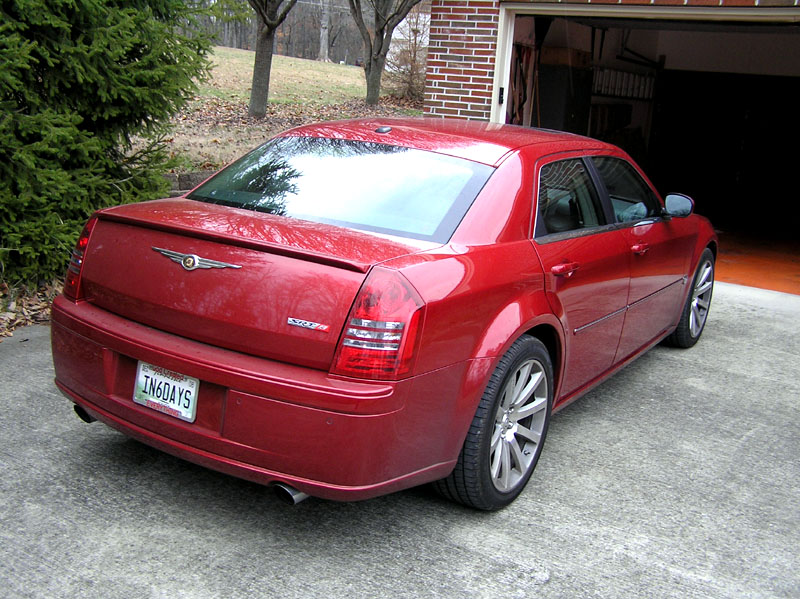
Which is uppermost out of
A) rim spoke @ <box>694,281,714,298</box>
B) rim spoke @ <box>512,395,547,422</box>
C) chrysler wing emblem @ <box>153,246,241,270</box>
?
chrysler wing emblem @ <box>153,246,241,270</box>

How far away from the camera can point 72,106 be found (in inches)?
235

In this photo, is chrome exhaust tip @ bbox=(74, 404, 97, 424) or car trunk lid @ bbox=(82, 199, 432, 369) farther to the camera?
chrome exhaust tip @ bbox=(74, 404, 97, 424)

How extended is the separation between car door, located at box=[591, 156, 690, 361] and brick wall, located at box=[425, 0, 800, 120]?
420cm

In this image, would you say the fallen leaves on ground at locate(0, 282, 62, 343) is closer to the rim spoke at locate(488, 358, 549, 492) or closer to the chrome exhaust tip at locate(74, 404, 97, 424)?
the chrome exhaust tip at locate(74, 404, 97, 424)

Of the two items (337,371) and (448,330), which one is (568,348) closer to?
(448,330)

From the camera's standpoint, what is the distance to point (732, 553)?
10.7 ft

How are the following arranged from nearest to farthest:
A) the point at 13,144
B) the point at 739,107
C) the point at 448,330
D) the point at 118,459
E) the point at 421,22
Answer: the point at 448,330
the point at 118,459
the point at 13,144
the point at 739,107
the point at 421,22

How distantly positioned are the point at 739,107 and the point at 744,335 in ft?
43.1

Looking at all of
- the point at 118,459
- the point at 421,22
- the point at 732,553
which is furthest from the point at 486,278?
the point at 421,22

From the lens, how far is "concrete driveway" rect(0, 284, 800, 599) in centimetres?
286

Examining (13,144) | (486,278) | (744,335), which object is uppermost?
(13,144)

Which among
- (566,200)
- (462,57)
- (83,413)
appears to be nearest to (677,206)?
(566,200)

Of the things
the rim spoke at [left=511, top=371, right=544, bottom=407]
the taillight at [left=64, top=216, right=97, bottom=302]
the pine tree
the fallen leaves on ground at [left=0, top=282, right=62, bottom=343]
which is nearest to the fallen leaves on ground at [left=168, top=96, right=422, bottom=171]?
the pine tree

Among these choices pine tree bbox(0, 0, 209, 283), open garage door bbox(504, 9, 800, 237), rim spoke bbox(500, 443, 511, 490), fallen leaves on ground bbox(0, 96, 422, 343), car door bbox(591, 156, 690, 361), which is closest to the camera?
rim spoke bbox(500, 443, 511, 490)
